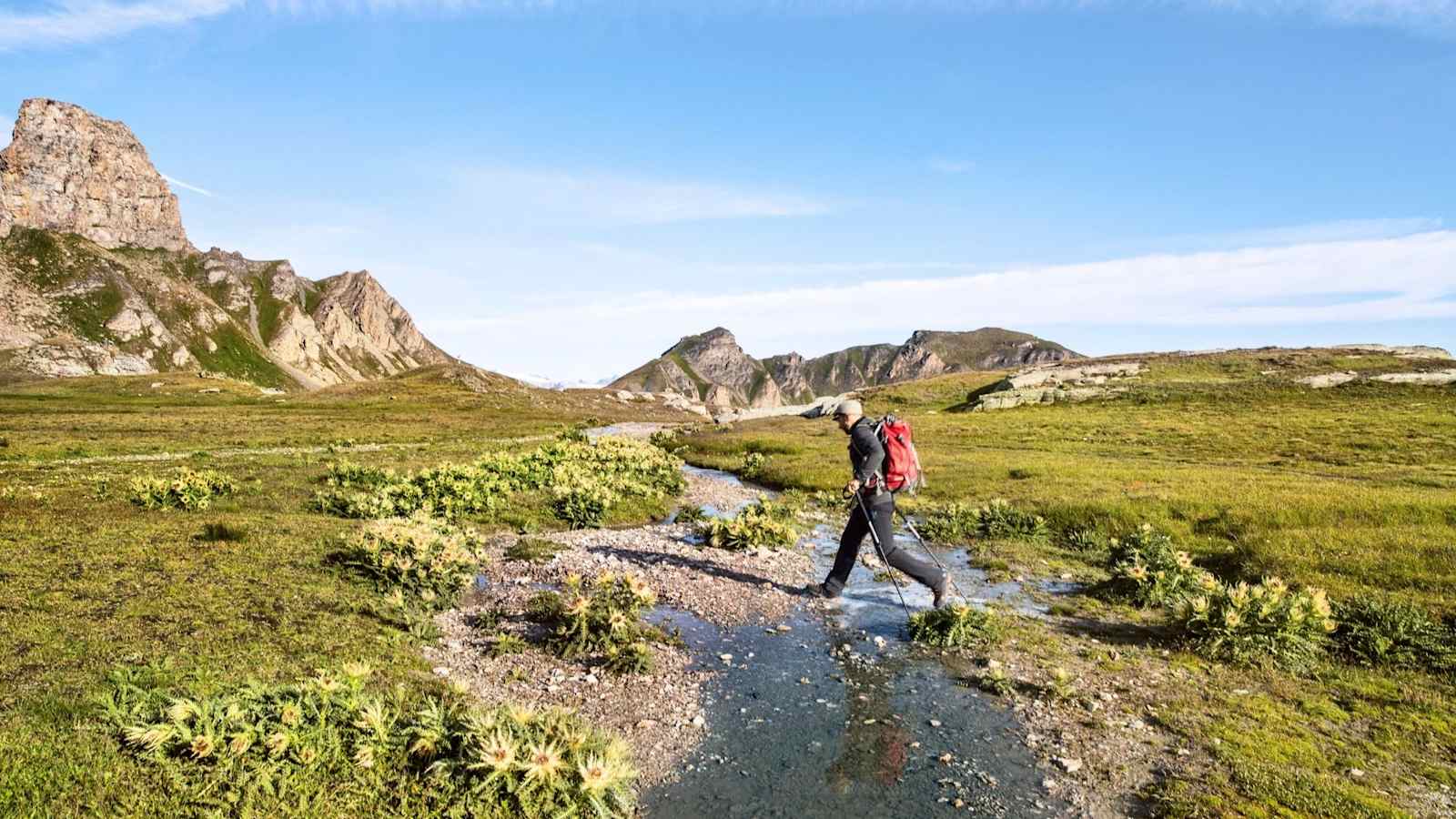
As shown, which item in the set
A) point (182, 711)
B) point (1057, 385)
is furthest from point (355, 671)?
point (1057, 385)

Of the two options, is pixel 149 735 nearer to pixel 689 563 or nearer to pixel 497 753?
pixel 497 753

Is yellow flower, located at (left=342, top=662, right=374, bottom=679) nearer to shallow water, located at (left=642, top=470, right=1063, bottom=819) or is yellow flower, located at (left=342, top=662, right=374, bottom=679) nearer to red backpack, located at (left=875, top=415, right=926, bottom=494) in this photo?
shallow water, located at (left=642, top=470, right=1063, bottom=819)

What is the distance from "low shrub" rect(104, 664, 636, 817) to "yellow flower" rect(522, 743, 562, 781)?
0.01m

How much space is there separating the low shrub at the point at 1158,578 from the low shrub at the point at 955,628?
4.72m

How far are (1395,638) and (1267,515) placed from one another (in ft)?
33.0

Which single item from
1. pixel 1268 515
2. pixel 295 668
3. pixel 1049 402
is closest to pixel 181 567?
pixel 295 668

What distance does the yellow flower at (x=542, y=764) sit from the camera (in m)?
7.03

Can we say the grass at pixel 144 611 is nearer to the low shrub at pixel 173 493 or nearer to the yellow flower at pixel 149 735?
the yellow flower at pixel 149 735

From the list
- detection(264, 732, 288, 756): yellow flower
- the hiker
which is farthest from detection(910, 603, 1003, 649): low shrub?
detection(264, 732, 288, 756): yellow flower

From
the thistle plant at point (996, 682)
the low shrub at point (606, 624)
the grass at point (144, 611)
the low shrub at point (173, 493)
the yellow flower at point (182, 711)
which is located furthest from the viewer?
the low shrub at point (173, 493)

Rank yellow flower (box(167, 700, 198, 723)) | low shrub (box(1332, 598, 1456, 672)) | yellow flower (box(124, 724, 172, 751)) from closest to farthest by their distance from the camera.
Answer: yellow flower (box(124, 724, 172, 751))
yellow flower (box(167, 700, 198, 723))
low shrub (box(1332, 598, 1456, 672))

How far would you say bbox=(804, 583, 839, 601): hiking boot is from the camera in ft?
52.3

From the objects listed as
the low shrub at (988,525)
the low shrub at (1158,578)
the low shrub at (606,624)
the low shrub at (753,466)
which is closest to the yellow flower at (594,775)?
the low shrub at (606,624)

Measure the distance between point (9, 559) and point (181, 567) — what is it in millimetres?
2972
